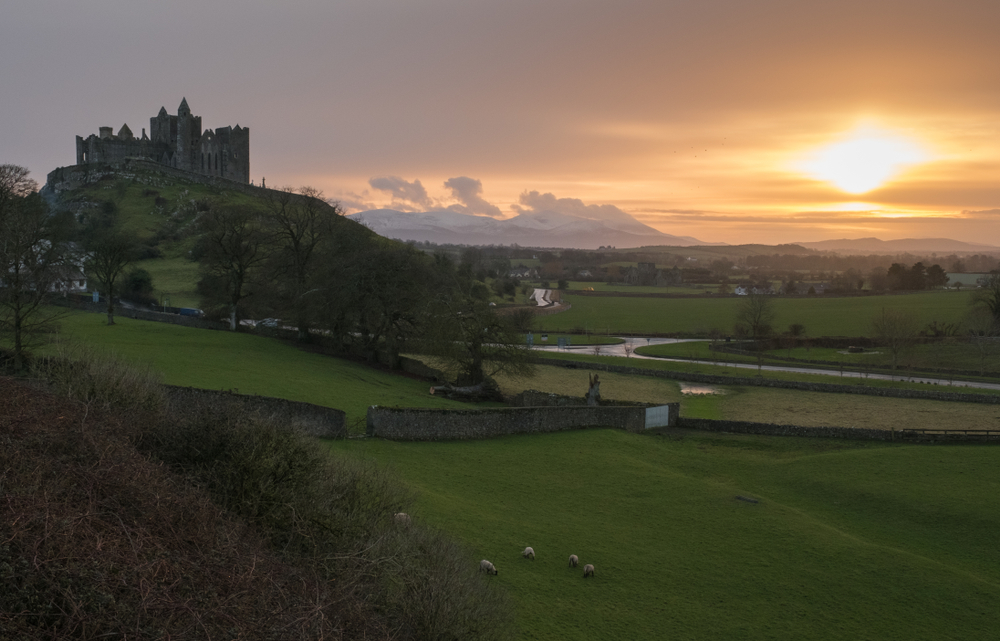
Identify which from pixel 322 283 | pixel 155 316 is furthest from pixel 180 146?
pixel 322 283

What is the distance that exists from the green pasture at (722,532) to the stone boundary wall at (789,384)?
18983mm

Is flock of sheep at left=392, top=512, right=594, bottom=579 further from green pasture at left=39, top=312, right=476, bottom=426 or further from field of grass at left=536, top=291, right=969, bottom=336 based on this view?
field of grass at left=536, top=291, right=969, bottom=336

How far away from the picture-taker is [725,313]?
106 meters

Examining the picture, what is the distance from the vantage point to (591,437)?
104 feet

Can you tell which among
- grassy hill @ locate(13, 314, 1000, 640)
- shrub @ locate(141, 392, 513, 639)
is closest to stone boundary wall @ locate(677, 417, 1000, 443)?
grassy hill @ locate(13, 314, 1000, 640)

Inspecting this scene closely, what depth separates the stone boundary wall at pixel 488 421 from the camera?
2783 centimetres

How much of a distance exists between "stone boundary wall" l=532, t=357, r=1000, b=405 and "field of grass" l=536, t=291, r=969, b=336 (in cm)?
3038

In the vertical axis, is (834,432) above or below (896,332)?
below

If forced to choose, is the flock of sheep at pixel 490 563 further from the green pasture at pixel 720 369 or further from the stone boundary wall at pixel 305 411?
the green pasture at pixel 720 369

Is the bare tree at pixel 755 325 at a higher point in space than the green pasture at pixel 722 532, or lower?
higher

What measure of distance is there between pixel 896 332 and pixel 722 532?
2174 inches

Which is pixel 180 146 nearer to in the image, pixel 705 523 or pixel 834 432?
pixel 834 432

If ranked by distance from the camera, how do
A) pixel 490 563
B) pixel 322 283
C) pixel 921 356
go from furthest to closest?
pixel 921 356
pixel 322 283
pixel 490 563

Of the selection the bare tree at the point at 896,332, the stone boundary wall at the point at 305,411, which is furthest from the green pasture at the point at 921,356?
the stone boundary wall at the point at 305,411
